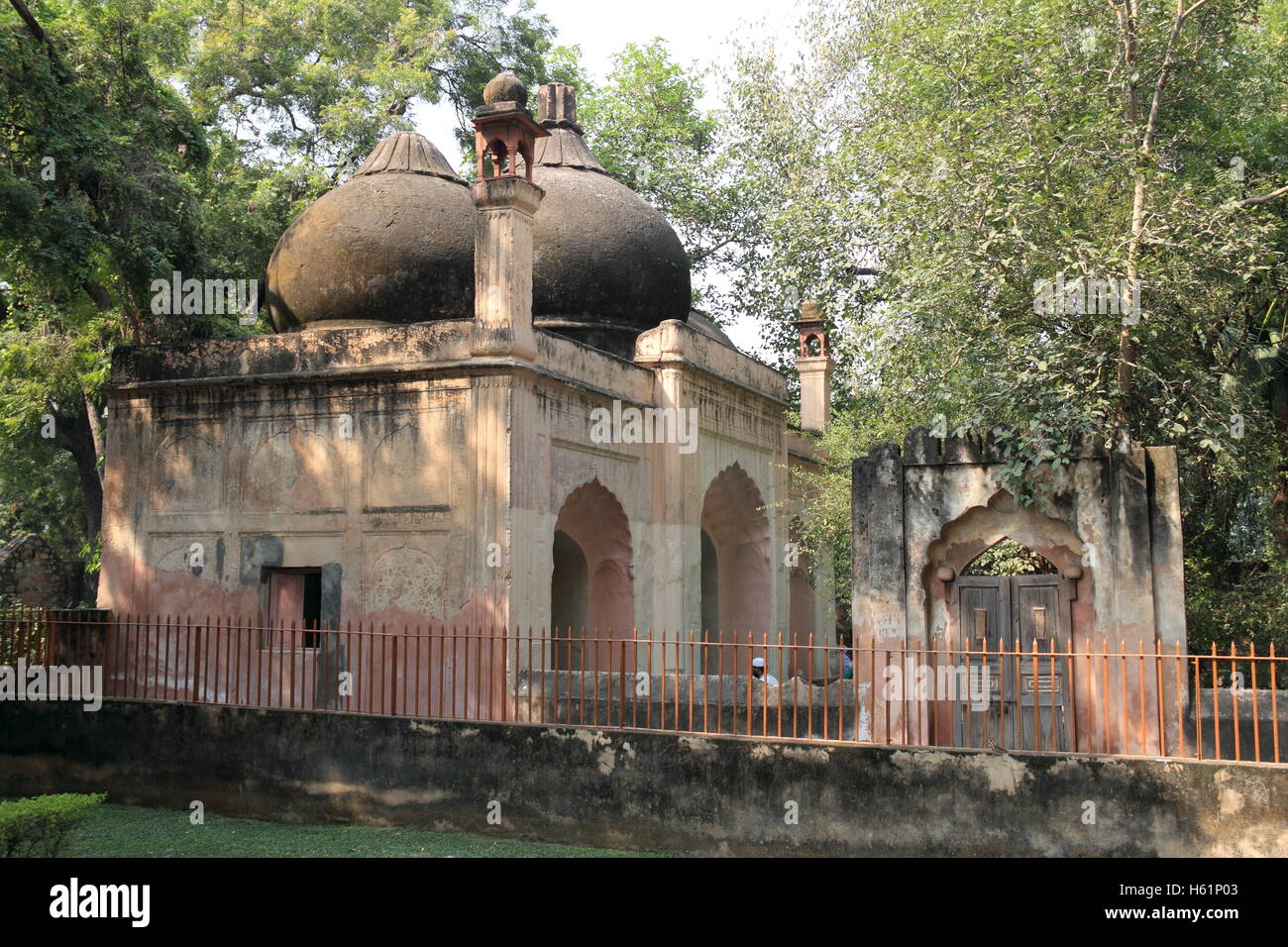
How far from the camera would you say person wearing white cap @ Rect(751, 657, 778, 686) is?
8406 mm

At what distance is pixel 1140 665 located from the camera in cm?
728

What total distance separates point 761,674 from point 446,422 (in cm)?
375

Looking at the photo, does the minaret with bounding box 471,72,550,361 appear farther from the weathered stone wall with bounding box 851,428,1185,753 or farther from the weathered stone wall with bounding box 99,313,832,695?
the weathered stone wall with bounding box 851,428,1185,753

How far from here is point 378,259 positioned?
1258cm

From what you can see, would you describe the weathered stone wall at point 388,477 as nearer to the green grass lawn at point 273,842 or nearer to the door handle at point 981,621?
the green grass lawn at point 273,842

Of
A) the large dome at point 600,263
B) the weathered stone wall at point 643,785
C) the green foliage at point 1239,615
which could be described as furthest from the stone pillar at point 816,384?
the weathered stone wall at point 643,785

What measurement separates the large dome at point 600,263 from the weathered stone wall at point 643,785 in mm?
5992

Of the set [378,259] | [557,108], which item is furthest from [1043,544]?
[557,108]

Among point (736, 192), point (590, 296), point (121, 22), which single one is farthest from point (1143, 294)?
point (736, 192)

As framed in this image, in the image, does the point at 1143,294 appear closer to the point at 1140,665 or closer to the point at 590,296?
the point at 1140,665

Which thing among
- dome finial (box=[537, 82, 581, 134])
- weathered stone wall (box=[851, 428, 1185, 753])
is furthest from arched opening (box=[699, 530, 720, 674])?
weathered stone wall (box=[851, 428, 1185, 753])

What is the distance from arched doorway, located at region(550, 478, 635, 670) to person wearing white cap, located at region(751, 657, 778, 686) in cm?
143

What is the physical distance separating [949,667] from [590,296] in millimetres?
7073

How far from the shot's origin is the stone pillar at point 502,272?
10.8 metres
